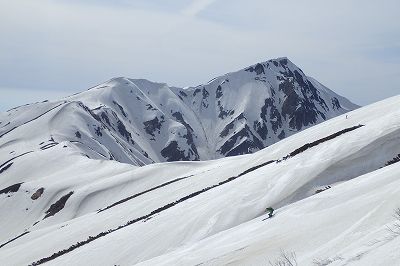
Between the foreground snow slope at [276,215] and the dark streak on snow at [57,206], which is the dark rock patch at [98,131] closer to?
the dark streak on snow at [57,206]

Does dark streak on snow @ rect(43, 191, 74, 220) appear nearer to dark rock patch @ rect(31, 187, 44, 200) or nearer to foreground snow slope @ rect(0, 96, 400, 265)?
dark rock patch @ rect(31, 187, 44, 200)

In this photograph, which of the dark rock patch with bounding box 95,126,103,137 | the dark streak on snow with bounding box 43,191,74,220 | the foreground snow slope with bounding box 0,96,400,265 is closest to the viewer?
the foreground snow slope with bounding box 0,96,400,265

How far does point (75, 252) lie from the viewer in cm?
2805

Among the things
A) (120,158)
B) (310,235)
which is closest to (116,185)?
(310,235)

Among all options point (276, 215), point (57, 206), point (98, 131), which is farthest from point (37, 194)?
point (98, 131)

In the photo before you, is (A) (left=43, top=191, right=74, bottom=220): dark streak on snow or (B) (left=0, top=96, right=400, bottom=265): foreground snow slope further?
(A) (left=43, top=191, right=74, bottom=220): dark streak on snow

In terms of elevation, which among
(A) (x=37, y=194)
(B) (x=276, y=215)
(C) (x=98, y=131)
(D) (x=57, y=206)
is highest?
(B) (x=276, y=215)

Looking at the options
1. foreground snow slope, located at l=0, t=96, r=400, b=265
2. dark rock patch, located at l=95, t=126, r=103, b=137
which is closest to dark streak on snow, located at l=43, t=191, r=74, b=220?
foreground snow slope, located at l=0, t=96, r=400, b=265

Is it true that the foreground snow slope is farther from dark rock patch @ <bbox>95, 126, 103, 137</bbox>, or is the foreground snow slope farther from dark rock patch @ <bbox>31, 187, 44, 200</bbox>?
dark rock patch @ <bbox>95, 126, 103, 137</bbox>

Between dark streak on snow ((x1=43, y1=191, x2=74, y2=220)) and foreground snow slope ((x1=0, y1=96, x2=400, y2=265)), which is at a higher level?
foreground snow slope ((x1=0, y1=96, x2=400, y2=265))

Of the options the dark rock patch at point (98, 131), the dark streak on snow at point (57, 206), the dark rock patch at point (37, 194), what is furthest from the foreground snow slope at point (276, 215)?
the dark rock patch at point (98, 131)

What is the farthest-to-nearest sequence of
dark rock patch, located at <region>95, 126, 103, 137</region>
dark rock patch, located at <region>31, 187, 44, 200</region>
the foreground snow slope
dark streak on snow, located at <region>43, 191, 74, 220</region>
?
dark rock patch, located at <region>95, 126, 103, 137</region> < dark rock patch, located at <region>31, 187, 44, 200</region> < dark streak on snow, located at <region>43, 191, 74, 220</region> < the foreground snow slope

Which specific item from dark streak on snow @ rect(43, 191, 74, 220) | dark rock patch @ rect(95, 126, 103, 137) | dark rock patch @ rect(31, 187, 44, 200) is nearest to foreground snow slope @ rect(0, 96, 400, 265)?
dark streak on snow @ rect(43, 191, 74, 220)

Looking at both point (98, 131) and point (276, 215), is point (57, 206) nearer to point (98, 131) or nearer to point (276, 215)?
point (276, 215)
